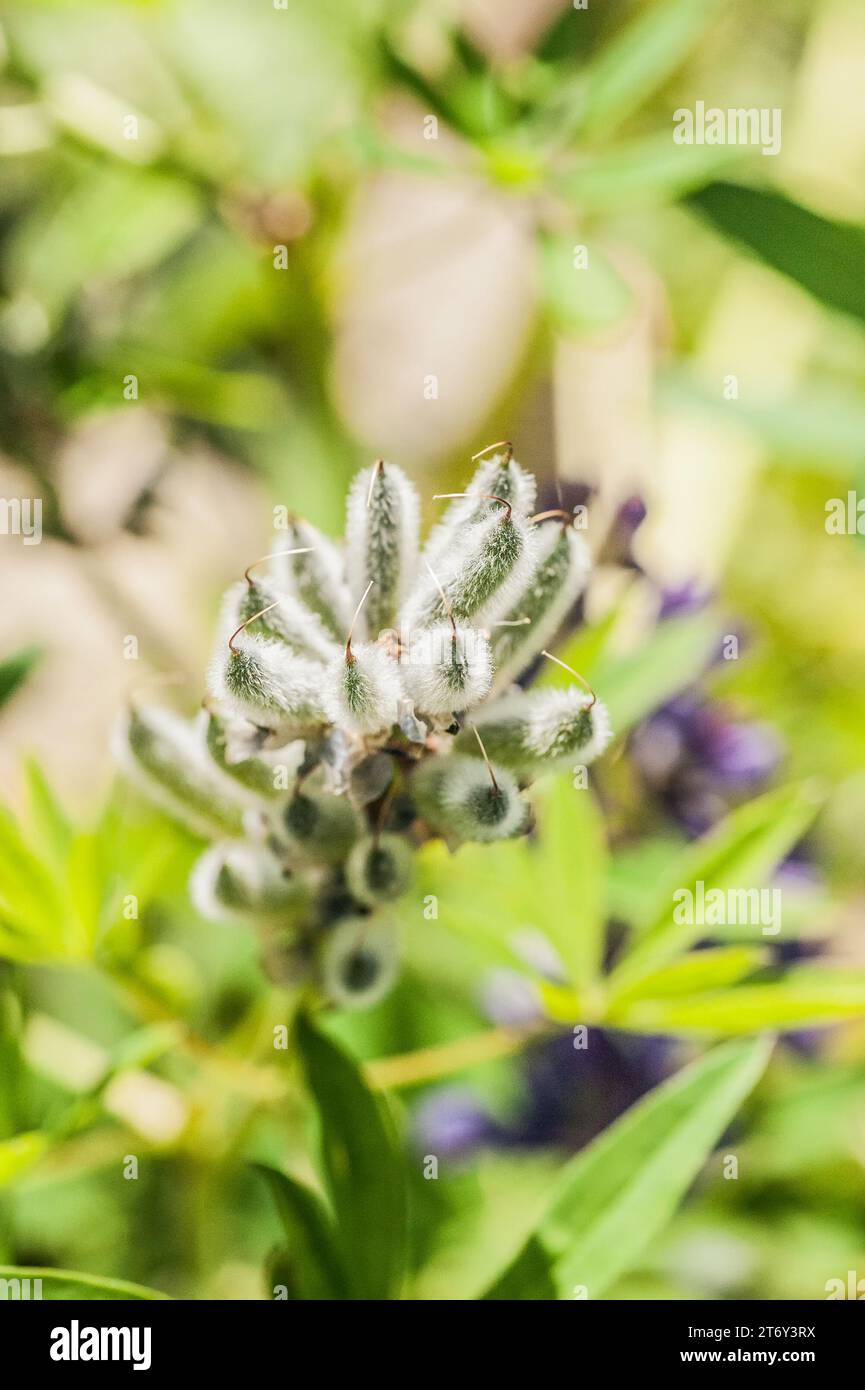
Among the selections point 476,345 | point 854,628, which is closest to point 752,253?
point 854,628

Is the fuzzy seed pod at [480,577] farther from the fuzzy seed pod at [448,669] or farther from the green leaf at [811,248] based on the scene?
the green leaf at [811,248]

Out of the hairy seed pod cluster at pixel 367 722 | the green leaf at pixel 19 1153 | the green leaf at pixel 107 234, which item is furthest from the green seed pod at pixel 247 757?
the green leaf at pixel 107 234

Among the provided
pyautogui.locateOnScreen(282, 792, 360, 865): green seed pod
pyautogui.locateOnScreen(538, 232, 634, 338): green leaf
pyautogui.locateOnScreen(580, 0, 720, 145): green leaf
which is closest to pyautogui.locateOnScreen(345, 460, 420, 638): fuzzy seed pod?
pyautogui.locateOnScreen(282, 792, 360, 865): green seed pod

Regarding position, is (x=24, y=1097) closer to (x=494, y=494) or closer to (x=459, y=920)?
(x=459, y=920)

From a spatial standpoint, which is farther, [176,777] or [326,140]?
[326,140]

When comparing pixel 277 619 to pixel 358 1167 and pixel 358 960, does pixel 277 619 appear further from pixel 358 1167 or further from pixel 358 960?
pixel 358 1167

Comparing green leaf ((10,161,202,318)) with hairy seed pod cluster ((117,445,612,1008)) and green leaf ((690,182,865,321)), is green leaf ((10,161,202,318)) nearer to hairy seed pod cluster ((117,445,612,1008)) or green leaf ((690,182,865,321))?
green leaf ((690,182,865,321))

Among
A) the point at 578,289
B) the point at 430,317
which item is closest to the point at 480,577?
the point at 578,289
